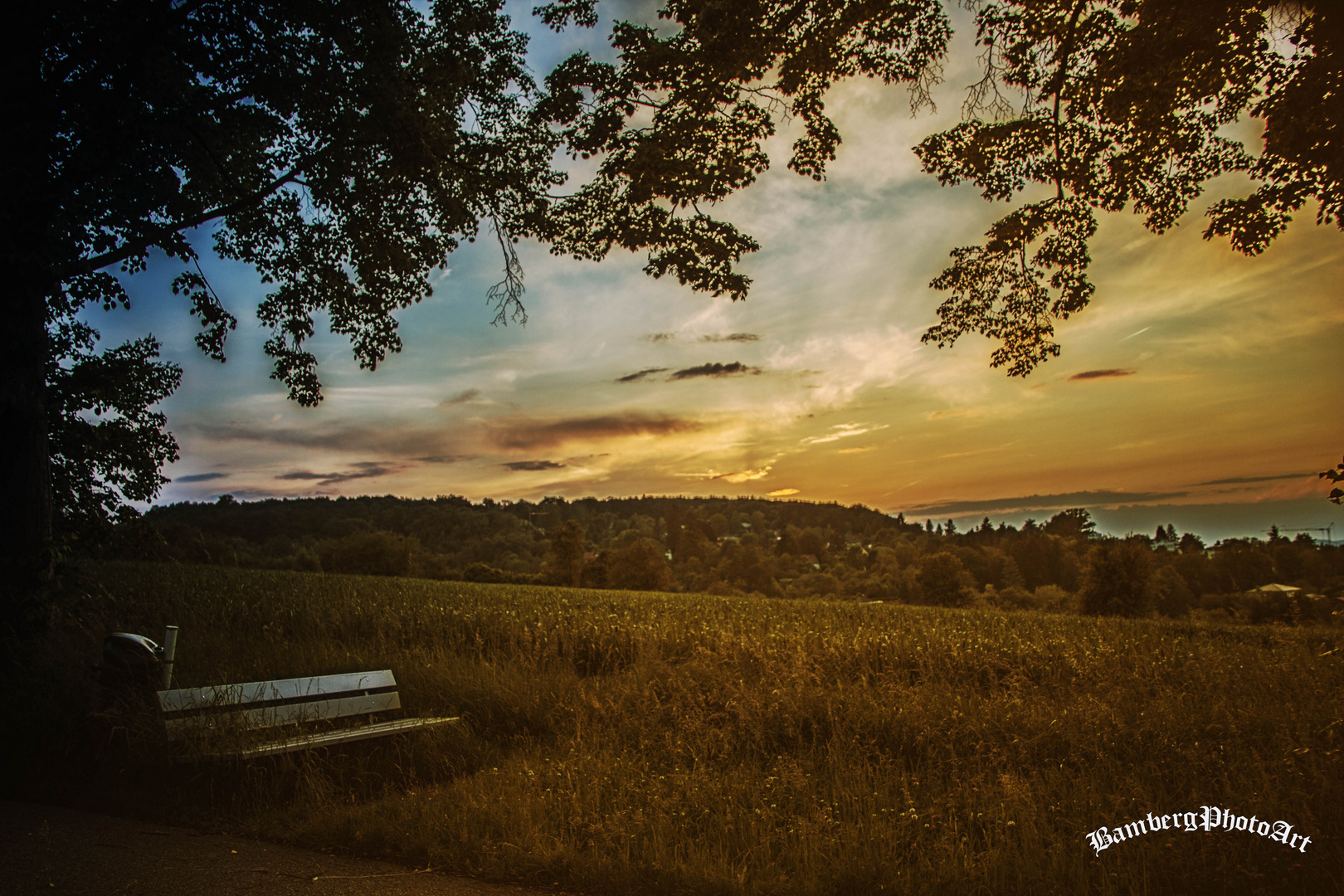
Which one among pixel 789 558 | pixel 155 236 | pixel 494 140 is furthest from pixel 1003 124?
pixel 789 558

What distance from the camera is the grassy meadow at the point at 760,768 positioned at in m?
3.65

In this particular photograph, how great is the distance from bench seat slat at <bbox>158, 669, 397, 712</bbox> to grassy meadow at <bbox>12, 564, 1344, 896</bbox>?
18.9 inches

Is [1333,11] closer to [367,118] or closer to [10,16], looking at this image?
[367,118]

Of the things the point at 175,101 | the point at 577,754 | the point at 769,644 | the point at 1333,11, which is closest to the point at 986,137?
the point at 1333,11

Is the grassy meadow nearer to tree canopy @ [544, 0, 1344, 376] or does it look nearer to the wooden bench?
the wooden bench

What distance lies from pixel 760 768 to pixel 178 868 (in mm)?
3917

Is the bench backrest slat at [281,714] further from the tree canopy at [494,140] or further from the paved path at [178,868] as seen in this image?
the tree canopy at [494,140]

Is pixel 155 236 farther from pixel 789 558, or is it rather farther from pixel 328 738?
pixel 789 558

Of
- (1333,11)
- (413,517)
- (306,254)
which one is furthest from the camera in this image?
(413,517)

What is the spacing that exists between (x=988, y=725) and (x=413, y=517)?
3244 inches

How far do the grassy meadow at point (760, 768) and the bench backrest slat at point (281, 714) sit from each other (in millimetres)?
327

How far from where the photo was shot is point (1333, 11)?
16.5ft

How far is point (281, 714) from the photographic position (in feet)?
17.9

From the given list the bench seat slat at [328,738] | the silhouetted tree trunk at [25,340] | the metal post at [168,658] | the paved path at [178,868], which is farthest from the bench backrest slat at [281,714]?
the silhouetted tree trunk at [25,340]
